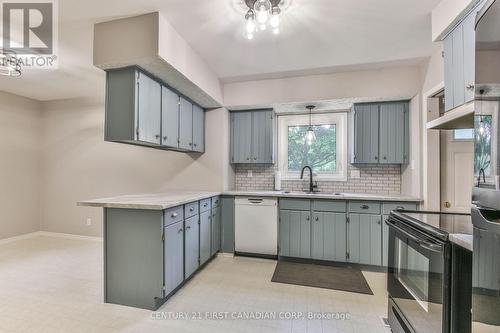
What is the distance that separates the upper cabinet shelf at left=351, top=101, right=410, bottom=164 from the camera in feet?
10.8

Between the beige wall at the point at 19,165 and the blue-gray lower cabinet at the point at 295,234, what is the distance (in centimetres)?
466

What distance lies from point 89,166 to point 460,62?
5320 millimetres

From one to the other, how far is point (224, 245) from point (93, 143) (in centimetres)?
309

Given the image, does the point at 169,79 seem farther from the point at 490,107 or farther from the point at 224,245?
the point at 490,107

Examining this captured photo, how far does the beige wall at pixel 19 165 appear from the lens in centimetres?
410

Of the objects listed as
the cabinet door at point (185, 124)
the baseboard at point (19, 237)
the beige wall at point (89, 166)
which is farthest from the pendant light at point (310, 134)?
the baseboard at point (19, 237)

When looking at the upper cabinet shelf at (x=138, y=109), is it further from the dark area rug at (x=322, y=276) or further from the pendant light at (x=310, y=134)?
the dark area rug at (x=322, y=276)

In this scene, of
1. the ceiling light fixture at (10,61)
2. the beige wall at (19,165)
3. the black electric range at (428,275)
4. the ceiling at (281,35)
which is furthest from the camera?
the beige wall at (19,165)

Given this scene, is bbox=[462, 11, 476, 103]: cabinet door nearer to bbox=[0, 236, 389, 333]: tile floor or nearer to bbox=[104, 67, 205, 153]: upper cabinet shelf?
bbox=[0, 236, 389, 333]: tile floor

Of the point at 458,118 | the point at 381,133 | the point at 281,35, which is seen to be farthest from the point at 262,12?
the point at 381,133

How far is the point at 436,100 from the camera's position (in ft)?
9.29

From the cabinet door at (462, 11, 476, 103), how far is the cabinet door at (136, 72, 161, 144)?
2705 millimetres

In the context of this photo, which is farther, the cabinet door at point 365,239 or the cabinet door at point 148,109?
the cabinet door at point 365,239

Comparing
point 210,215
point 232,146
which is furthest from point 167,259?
point 232,146
